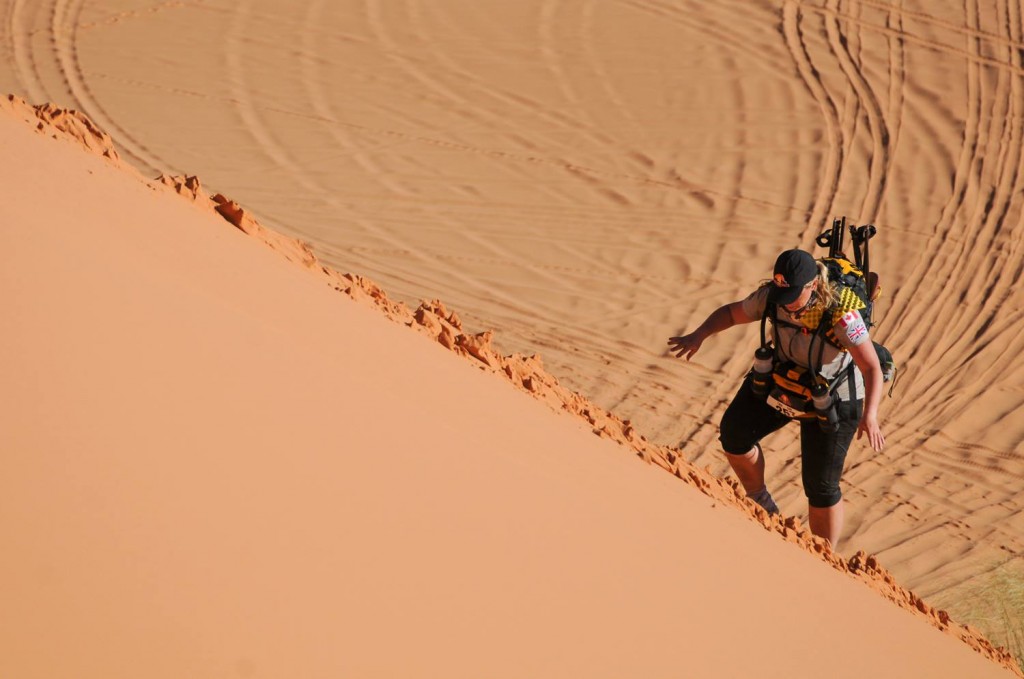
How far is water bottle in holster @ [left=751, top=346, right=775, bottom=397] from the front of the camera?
5.12 meters

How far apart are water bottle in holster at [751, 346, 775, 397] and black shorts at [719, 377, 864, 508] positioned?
0.11 m

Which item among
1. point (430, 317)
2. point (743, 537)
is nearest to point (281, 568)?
point (743, 537)

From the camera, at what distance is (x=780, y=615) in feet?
10.6

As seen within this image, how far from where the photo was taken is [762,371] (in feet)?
17.0

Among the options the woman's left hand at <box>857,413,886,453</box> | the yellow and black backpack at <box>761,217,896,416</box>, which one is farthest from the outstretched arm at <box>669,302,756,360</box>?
the woman's left hand at <box>857,413,886,453</box>

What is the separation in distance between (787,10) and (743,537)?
11.5 meters

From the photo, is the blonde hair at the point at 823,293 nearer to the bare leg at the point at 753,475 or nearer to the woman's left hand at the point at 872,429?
the woman's left hand at the point at 872,429

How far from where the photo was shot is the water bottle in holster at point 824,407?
5.00m

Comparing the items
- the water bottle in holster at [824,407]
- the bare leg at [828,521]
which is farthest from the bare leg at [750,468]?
the water bottle in holster at [824,407]

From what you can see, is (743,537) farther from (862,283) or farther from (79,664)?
(79,664)

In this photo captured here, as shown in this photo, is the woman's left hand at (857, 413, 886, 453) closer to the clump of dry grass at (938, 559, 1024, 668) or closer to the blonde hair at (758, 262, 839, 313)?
the blonde hair at (758, 262, 839, 313)

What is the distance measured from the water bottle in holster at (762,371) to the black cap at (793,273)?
44 cm

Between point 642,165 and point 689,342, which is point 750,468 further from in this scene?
point 642,165

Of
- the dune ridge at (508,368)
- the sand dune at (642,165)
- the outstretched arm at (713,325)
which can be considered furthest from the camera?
the sand dune at (642,165)
